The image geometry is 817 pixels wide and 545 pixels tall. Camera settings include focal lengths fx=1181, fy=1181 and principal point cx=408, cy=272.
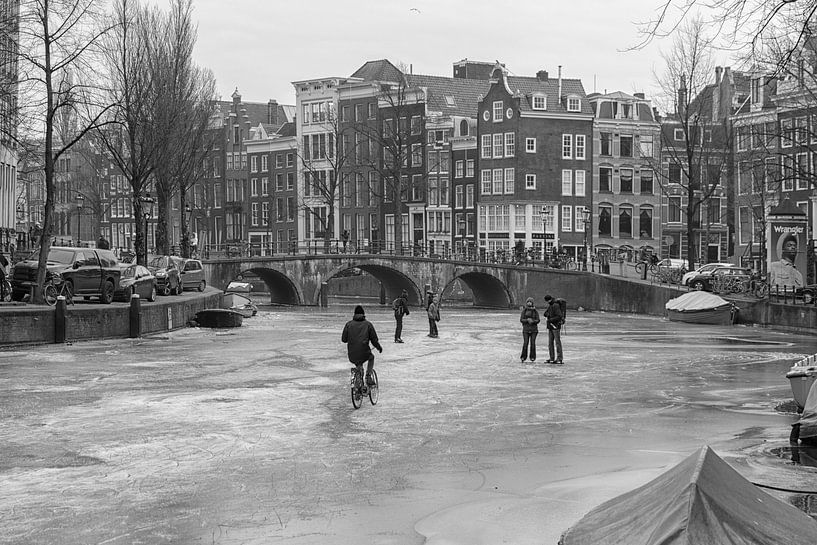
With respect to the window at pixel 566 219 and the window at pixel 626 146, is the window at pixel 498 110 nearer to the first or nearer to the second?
the window at pixel 566 219

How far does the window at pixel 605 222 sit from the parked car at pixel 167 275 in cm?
4371

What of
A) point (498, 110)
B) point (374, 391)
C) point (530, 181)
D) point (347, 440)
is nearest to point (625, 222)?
point (530, 181)

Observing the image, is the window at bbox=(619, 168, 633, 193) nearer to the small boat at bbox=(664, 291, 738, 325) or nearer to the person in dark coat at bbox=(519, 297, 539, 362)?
the small boat at bbox=(664, 291, 738, 325)

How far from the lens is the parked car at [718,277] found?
2345 inches

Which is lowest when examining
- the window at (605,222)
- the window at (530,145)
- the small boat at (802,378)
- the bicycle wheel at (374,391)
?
the bicycle wheel at (374,391)

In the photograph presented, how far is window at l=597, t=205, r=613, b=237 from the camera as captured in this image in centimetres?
8956

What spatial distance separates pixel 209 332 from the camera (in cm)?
4291

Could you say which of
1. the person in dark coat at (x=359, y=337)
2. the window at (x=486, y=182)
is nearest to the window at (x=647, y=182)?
the window at (x=486, y=182)

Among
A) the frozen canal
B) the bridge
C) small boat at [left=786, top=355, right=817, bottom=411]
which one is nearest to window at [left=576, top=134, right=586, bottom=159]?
the bridge

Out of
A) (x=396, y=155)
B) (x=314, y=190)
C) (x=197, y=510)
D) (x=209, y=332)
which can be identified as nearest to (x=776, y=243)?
(x=209, y=332)

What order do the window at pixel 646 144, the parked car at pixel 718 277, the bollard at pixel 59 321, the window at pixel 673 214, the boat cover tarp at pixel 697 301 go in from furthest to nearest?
the window at pixel 673 214 < the window at pixel 646 144 < the parked car at pixel 718 277 < the boat cover tarp at pixel 697 301 < the bollard at pixel 59 321

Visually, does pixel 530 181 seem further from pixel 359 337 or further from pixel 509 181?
pixel 359 337

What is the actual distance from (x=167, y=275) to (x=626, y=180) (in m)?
47.9

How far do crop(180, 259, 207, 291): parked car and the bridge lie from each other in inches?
419
